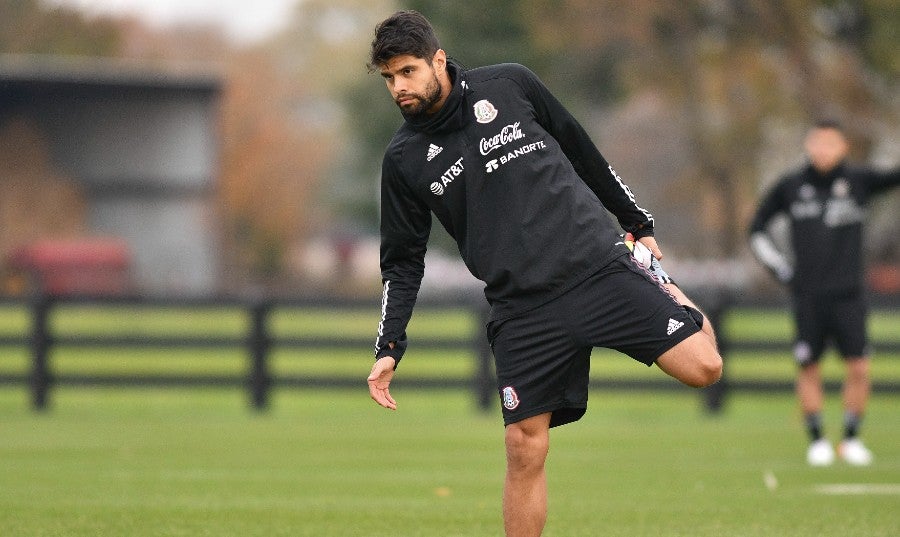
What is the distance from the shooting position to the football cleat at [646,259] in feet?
21.4

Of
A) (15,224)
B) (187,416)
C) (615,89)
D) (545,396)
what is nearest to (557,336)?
(545,396)

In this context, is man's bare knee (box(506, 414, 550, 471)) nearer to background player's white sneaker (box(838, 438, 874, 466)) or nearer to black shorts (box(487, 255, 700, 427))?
black shorts (box(487, 255, 700, 427))

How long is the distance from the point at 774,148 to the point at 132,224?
18199mm

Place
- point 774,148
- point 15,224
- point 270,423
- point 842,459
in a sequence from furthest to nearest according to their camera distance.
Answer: point 774,148 < point 15,224 < point 270,423 < point 842,459

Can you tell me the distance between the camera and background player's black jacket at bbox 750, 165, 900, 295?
11.4 m

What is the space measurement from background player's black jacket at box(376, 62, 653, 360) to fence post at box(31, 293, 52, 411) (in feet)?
36.9

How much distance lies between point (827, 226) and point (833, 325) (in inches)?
27.8

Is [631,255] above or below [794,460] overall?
above

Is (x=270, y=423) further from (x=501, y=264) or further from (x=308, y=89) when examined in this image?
(x=308, y=89)

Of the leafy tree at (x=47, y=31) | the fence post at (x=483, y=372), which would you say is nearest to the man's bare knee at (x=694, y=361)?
the fence post at (x=483, y=372)

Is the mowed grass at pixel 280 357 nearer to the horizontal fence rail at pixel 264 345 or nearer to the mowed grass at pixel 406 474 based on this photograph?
the horizontal fence rail at pixel 264 345

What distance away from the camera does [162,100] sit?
133ft

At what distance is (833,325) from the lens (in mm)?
11438

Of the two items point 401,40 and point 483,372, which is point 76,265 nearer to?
point 483,372
